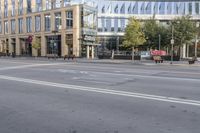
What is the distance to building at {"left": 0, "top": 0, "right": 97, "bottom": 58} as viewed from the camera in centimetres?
6181

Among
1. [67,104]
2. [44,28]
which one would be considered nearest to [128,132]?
[67,104]

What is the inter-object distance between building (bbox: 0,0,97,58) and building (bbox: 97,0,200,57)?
15461mm

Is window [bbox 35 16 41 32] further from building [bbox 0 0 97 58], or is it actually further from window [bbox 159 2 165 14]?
window [bbox 159 2 165 14]

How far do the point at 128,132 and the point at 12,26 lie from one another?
248ft

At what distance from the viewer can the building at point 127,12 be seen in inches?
3206

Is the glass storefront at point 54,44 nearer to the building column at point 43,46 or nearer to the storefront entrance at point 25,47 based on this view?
the building column at point 43,46

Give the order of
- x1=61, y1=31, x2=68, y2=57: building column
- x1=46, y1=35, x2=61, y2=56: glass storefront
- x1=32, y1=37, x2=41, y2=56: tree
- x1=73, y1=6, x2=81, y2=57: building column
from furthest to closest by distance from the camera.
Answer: x1=32, y1=37, x2=41, y2=56: tree → x1=46, y1=35, x2=61, y2=56: glass storefront → x1=61, y1=31, x2=68, y2=57: building column → x1=73, y1=6, x2=81, y2=57: building column

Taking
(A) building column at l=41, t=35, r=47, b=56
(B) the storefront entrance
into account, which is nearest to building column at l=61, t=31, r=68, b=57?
(A) building column at l=41, t=35, r=47, b=56

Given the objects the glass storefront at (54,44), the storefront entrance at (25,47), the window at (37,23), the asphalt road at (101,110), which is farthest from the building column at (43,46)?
the asphalt road at (101,110)

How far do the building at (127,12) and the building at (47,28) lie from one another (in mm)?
15461

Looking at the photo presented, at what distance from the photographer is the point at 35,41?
68.7 meters

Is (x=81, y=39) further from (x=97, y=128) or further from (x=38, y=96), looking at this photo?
(x=97, y=128)

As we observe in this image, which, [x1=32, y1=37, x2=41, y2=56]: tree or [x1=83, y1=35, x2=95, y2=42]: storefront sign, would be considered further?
[x1=32, y1=37, x2=41, y2=56]: tree

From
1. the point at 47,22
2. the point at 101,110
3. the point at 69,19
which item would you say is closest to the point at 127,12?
the point at 47,22
